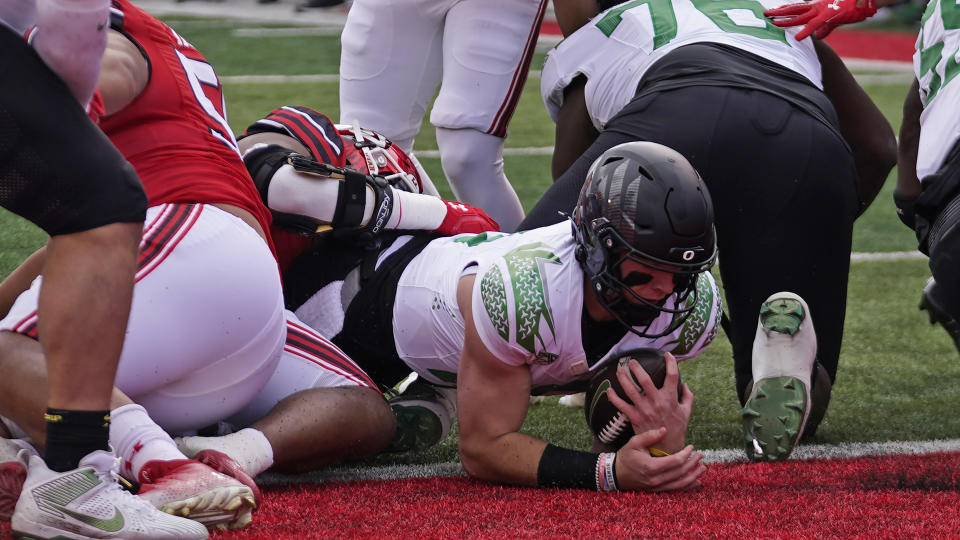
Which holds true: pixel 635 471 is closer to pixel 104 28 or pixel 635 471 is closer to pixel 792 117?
pixel 792 117

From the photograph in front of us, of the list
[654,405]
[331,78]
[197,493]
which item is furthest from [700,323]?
[331,78]

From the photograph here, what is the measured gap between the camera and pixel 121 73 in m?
2.63

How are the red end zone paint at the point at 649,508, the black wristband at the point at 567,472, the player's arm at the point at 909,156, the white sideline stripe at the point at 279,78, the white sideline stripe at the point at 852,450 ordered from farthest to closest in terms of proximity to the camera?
the white sideline stripe at the point at 279,78
the player's arm at the point at 909,156
the white sideline stripe at the point at 852,450
the black wristband at the point at 567,472
the red end zone paint at the point at 649,508

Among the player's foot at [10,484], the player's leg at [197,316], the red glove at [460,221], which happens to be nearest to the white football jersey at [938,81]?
the red glove at [460,221]

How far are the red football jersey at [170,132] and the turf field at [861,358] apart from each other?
2.78 ft

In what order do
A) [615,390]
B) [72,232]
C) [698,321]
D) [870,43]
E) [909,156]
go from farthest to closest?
[870,43], [909,156], [698,321], [615,390], [72,232]

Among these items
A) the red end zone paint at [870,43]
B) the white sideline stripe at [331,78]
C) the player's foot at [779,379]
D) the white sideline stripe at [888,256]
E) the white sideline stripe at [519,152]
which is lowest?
the red end zone paint at [870,43]

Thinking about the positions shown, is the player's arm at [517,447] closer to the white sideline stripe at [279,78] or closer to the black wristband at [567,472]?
the black wristband at [567,472]

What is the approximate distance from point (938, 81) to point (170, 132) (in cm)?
185

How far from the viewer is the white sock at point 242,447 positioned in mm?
2729

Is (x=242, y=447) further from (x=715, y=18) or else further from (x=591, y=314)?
(x=715, y=18)

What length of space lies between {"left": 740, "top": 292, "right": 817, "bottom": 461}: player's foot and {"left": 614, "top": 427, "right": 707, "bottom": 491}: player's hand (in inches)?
15.8

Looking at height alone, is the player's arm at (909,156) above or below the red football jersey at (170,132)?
below

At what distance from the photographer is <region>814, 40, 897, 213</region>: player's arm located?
12.7 feet
